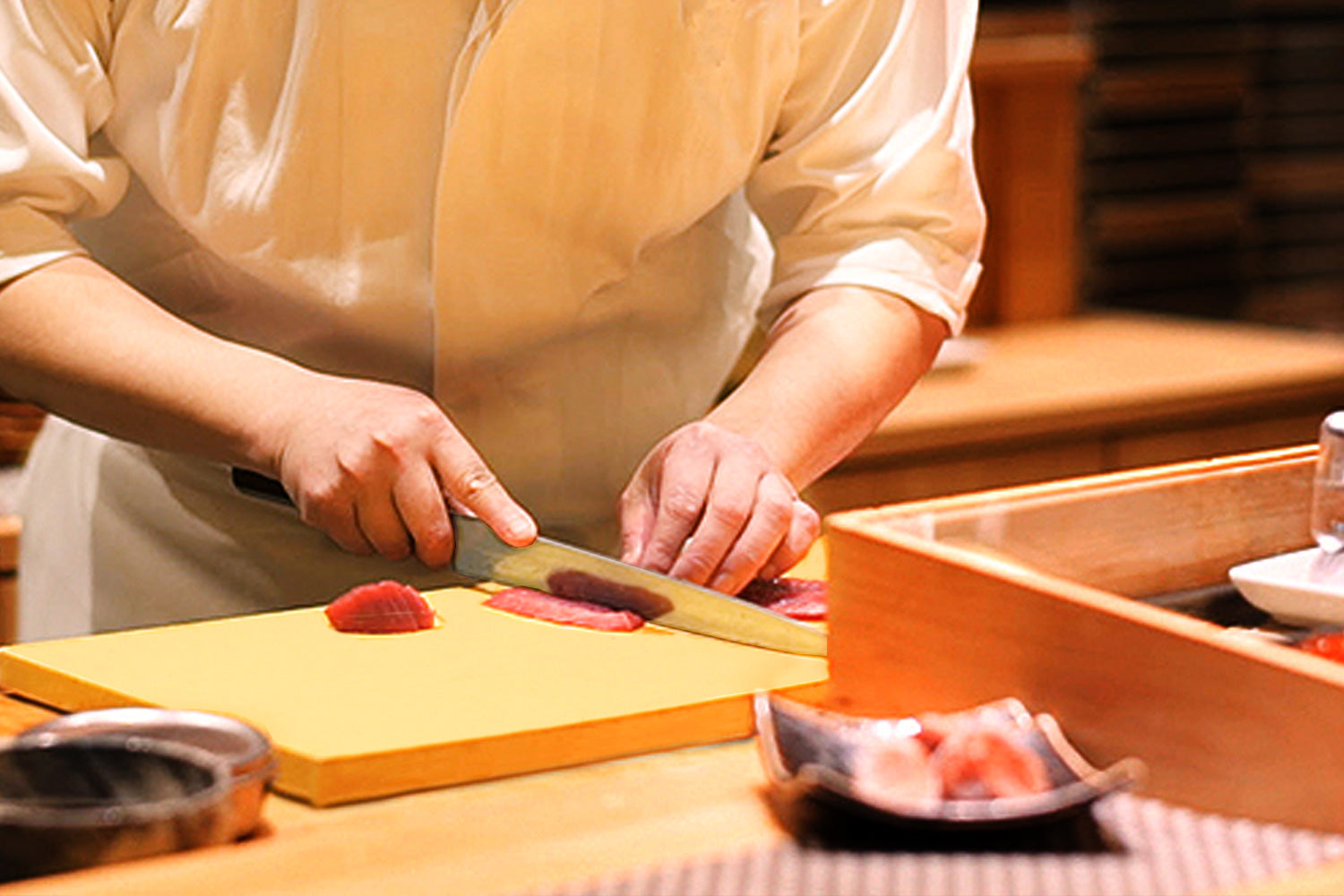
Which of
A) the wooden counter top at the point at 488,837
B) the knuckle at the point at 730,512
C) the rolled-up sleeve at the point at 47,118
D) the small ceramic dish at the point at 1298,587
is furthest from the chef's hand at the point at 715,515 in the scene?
the rolled-up sleeve at the point at 47,118

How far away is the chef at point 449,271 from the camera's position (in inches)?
74.6

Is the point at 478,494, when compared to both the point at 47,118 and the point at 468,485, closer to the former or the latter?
the point at 468,485

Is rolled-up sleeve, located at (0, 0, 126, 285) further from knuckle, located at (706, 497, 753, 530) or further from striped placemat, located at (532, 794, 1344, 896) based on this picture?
striped placemat, located at (532, 794, 1344, 896)

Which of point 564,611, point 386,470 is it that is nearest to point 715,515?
point 564,611

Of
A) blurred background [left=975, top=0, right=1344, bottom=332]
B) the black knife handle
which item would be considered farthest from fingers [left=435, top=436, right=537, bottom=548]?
blurred background [left=975, top=0, right=1344, bottom=332]

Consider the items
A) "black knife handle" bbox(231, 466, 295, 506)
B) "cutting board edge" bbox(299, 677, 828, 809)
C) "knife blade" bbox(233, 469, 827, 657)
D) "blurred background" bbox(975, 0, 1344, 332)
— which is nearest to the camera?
"cutting board edge" bbox(299, 677, 828, 809)

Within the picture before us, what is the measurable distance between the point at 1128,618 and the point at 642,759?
0.34 meters

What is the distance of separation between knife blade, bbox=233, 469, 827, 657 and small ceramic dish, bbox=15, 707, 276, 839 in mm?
434

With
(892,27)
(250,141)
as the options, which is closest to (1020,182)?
(892,27)

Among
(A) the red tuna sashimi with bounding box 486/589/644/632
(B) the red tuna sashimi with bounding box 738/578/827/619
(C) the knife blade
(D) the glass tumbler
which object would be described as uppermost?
(D) the glass tumbler

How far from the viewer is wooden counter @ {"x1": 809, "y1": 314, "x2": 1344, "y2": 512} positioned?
358 cm

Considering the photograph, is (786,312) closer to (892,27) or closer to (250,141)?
(892,27)

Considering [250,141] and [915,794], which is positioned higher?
[250,141]

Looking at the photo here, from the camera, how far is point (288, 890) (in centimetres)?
125
